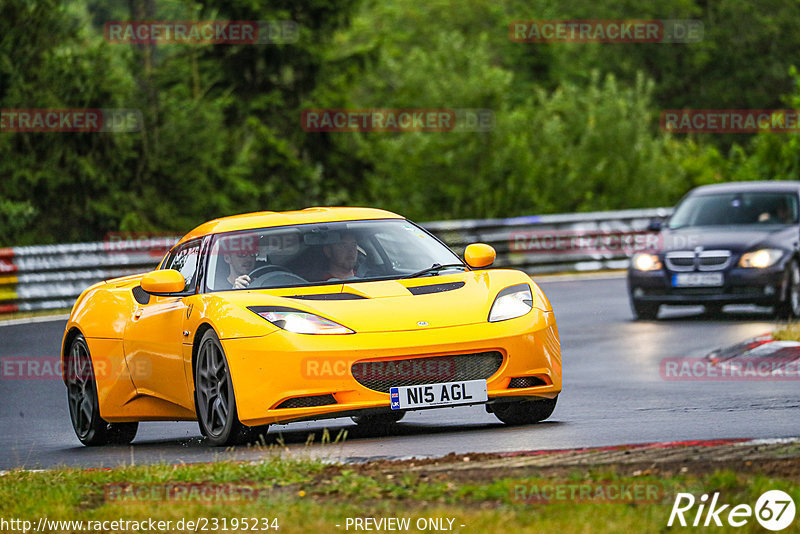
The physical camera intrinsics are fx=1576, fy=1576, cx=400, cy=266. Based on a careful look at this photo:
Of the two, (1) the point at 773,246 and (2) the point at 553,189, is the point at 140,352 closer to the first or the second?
(1) the point at 773,246

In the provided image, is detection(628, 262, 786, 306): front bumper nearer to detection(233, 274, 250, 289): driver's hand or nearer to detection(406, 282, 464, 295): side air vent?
detection(406, 282, 464, 295): side air vent

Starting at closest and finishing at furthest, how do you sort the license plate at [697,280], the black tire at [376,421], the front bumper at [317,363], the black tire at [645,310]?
the front bumper at [317,363]
the black tire at [376,421]
the license plate at [697,280]
the black tire at [645,310]

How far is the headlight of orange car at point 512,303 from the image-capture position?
973cm

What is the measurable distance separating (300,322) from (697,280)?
1094 cm

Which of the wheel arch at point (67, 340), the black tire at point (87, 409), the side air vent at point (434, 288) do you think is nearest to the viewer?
the side air vent at point (434, 288)

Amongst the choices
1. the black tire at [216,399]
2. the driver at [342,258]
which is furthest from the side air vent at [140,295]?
the driver at [342,258]

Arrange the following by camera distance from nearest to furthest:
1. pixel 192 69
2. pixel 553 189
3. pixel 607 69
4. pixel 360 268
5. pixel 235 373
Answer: pixel 235 373
pixel 360 268
pixel 192 69
pixel 553 189
pixel 607 69

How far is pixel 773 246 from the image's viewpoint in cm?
1930

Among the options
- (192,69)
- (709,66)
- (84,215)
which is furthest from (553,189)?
(709,66)

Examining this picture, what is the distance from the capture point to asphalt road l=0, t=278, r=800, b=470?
9109mm

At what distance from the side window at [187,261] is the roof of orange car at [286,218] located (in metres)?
0.10

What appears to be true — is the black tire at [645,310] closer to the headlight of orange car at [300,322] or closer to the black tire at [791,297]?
the black tire at [791,297]

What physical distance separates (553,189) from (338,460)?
30.7m

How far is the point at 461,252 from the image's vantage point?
28297 mm
